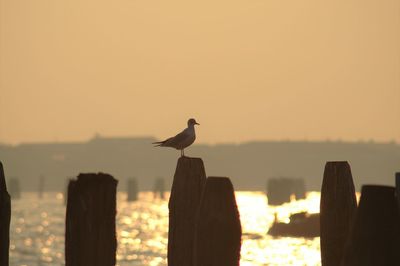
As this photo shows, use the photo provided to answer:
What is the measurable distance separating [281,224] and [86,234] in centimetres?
9805

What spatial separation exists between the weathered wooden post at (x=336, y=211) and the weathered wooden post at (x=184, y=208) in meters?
1.29

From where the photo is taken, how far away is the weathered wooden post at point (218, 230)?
12391mm

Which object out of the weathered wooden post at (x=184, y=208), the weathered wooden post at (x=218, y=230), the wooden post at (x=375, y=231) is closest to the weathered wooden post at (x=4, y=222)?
the weathered wooden post at (x=184, y=208)

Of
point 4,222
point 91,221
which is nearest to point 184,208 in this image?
point 91,221

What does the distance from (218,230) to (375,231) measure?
5.19ft

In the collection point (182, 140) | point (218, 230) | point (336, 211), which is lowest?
point (218, 230)

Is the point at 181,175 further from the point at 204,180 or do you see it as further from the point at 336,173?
the point at 336,173

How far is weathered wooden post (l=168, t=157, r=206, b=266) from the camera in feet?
44.0

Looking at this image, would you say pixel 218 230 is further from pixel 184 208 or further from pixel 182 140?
pixel 182 140

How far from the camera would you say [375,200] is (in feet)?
38.4

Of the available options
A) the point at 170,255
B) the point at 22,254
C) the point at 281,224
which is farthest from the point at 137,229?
the point at 170,255

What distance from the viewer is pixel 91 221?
12547 millimetres

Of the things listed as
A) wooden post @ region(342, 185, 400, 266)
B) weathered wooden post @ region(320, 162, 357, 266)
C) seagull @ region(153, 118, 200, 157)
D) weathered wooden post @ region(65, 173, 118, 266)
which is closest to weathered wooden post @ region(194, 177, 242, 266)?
weathered wooden post @ region(65, 173, 118, 266)

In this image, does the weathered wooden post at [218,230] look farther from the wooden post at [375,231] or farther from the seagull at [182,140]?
the seagull at [182,140]
